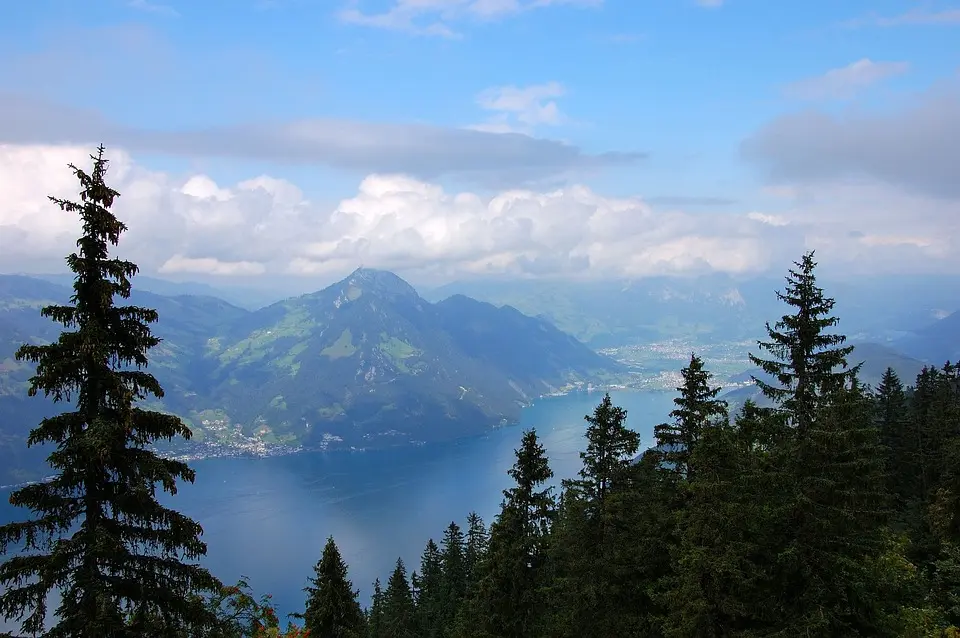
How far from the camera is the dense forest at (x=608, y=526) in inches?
465

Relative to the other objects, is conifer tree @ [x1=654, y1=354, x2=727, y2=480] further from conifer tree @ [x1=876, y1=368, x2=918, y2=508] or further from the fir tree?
conifer tree @ [x1=876, y1=368, x2=918, y2=508]

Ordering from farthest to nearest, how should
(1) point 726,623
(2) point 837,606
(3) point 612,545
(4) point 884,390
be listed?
(4) point 884,390 < (3) point 612,545 < (1) point 726,623 < (2) point 837,606

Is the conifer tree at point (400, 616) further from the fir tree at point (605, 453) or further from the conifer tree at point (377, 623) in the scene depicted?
the fir tree at point (605, 453)

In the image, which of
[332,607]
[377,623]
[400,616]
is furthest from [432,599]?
[332,607]

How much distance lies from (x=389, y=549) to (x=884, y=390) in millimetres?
117656

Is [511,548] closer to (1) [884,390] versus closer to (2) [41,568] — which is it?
(2) [41,568]

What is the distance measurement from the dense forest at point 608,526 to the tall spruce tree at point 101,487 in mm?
43

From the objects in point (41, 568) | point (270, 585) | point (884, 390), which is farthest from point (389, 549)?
point (41, 568)

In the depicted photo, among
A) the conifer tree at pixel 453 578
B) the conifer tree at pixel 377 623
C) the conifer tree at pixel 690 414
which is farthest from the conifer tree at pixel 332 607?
the conifer tree at pixel 453 578

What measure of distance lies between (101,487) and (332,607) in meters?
25.3

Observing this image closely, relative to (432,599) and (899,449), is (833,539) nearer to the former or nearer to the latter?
(899,449)

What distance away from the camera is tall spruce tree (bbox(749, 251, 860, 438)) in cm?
2316

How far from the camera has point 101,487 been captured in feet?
40.4

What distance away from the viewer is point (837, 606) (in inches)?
707
